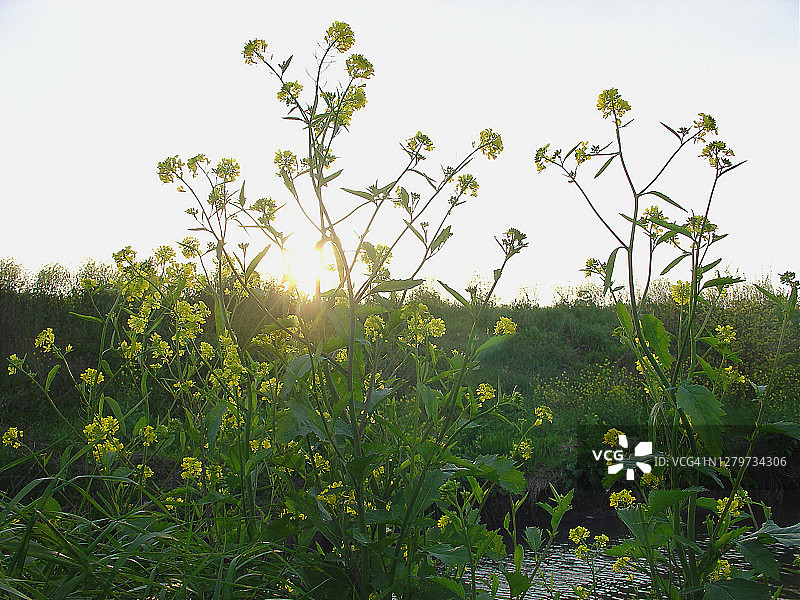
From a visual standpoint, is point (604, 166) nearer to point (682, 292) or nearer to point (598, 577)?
point (682, 292)

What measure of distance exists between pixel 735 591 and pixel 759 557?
0.10 m

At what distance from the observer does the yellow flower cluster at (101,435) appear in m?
1.71

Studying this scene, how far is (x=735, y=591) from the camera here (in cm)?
130

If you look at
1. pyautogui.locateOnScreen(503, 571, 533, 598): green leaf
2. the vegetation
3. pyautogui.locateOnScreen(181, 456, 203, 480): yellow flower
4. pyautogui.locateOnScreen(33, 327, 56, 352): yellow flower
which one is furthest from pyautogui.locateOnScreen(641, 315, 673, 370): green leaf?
pyautogui.locateOnScreen(33, 327, 56, 352): yellow flower

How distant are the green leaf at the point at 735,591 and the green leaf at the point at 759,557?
0.04 meters

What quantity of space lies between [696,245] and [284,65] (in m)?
1.05

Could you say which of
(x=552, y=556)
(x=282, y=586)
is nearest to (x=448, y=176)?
(x=282, y=586)

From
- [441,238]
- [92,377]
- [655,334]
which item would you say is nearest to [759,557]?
[655,334]

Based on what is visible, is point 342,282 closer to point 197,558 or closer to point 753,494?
point 197,558

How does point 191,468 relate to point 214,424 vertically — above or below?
below

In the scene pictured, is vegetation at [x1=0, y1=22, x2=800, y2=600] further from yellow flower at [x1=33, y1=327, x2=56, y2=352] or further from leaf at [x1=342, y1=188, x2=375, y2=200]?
yellow flower at [x1=33, y1=327, x2=56, y2=352]

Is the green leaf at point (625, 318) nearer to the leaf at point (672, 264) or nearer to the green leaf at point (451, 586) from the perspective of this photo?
the leaf at point (672, 264)

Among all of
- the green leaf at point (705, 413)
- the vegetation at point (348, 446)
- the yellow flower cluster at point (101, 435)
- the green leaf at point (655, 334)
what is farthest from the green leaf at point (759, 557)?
the yellow flower cluster at point (101, 435)

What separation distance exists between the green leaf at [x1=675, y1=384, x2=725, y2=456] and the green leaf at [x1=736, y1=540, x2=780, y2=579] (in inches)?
12.5
